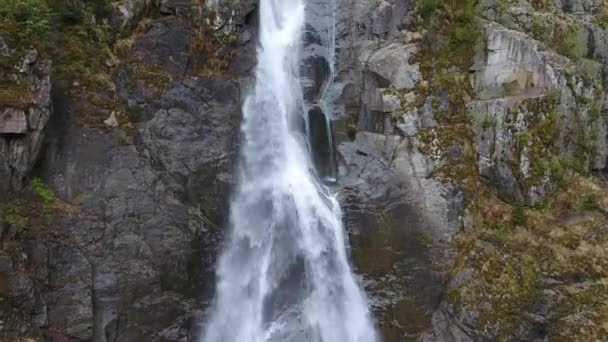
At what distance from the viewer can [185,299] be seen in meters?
11.6

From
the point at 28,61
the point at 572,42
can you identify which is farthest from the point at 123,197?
the point at 572,42

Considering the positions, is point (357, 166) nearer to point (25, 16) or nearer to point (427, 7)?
point (427, 7)

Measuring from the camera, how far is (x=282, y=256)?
1265 cm

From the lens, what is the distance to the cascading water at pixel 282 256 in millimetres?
11953

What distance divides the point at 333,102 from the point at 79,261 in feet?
30.2

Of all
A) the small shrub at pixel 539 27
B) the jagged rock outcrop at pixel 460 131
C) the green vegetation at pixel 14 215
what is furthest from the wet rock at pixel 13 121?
the small shrub at pixel 539 27

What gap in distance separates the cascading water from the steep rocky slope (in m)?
0.52

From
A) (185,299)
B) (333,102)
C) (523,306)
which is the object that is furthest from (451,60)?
(185,299)

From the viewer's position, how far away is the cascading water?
11953mm

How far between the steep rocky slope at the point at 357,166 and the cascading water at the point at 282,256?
1.69ft

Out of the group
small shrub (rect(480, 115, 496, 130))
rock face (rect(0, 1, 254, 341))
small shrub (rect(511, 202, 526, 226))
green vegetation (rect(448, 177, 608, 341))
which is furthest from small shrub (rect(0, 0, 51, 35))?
small shrub (rect(511, 202, 526, 226))

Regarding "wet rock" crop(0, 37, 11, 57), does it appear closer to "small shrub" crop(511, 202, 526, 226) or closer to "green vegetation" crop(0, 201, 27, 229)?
"green vegetation" crop(0, 201, 27, 229)

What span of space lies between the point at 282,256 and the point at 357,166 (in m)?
3.64

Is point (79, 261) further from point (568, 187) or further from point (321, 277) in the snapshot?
point (568, 187)
